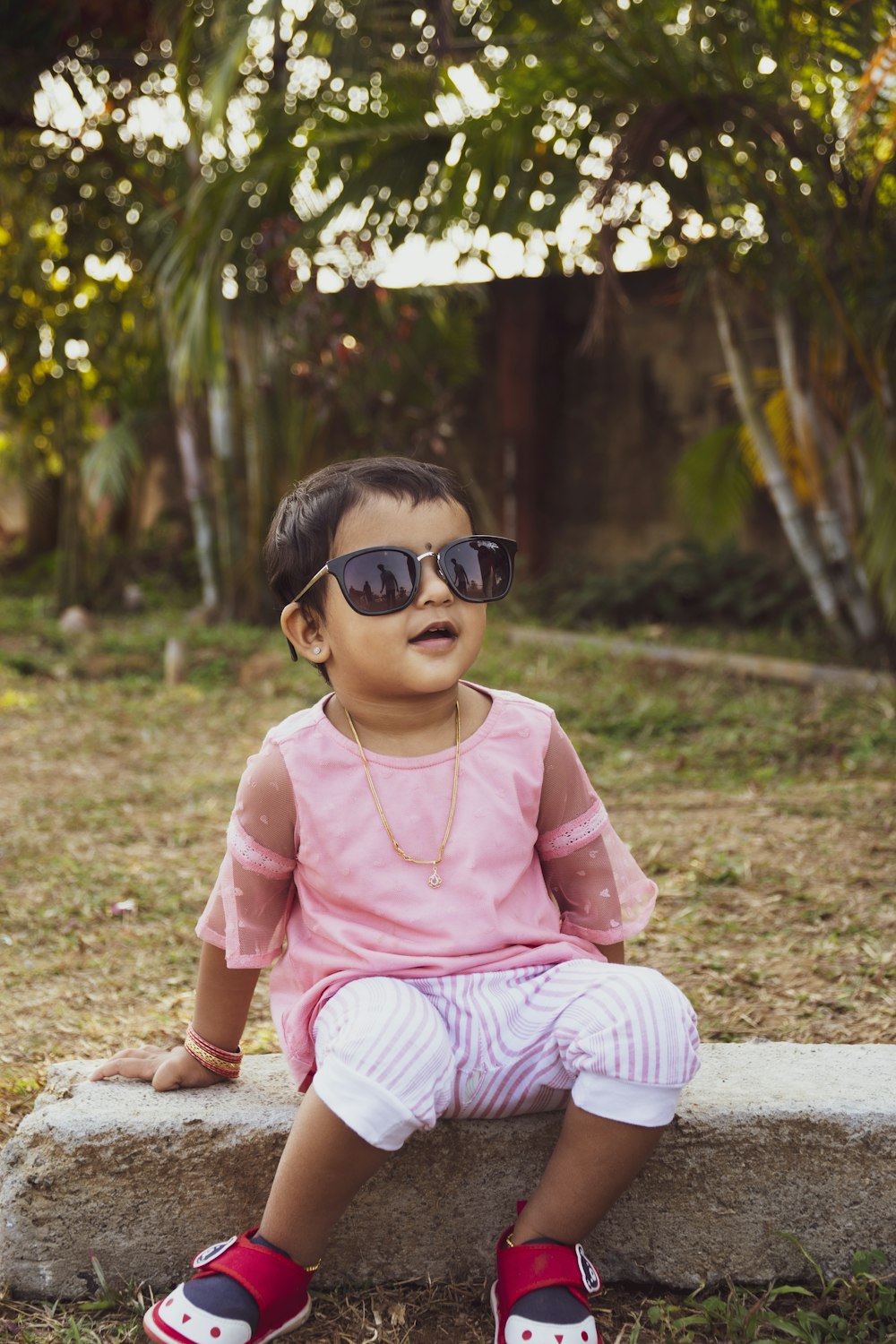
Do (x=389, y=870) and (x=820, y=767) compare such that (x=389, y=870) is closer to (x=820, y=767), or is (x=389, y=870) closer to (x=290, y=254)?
(x=820, y=767)

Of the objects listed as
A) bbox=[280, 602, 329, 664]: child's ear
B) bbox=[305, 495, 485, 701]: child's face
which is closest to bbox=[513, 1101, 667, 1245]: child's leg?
bbox=[305, 495, 485, 701]: child's face

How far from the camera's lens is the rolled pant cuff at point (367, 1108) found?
1.50m

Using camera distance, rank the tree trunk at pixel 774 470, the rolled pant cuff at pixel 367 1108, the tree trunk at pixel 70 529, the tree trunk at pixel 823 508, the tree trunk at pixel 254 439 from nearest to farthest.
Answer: the rolled pant cuff at pixel 367 1108 → the tree trunk at pixel 823 508 → the tree trunk at pixel 774 470 → the tree trunk at pixel 254 439 → the tree trunk at pixel 70 529


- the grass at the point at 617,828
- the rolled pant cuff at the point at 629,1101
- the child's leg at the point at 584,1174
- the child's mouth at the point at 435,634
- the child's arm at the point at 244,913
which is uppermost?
the child's mouth at the point at 435,634

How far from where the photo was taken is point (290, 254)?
A: 7191 millimetres

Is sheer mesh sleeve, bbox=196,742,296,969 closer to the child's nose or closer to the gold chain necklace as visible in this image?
the gold chain necklace

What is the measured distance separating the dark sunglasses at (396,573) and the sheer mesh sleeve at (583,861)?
0.28 meters

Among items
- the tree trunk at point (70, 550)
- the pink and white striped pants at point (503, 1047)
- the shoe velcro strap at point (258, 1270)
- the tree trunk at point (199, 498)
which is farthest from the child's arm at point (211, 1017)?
the tree trunk at point (70, 550)

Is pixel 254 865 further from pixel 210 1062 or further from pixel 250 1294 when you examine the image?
pixel 250 1294

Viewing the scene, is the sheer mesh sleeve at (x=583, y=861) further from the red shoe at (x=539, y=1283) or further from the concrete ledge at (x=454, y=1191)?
the red shoe at (x=539, y=1283)

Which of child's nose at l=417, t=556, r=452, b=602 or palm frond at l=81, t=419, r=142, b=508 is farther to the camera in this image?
palm frond at l=81, t=419, r=142, b=508

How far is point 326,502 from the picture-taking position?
176cm

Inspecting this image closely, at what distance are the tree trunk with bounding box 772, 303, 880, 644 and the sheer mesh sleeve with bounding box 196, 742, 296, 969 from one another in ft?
14.1

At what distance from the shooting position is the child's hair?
175 cm
